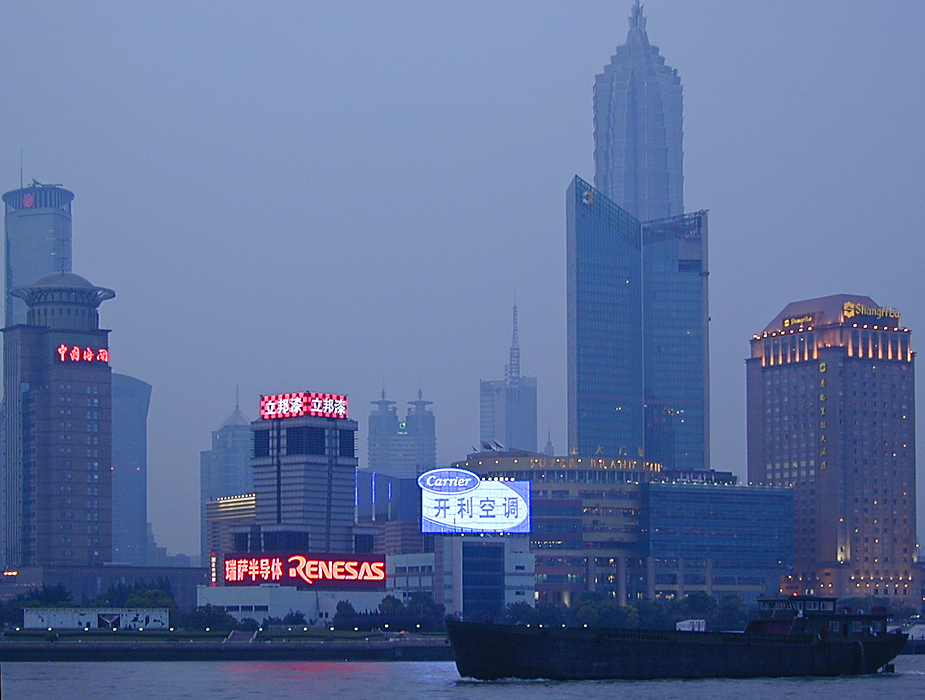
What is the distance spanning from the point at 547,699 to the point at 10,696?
48402 millimetres

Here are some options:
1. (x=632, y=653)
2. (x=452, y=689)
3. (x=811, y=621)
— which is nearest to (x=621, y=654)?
(x=632, y=653)

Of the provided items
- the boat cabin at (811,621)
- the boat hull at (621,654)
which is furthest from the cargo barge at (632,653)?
the boat cabin at (811,621)

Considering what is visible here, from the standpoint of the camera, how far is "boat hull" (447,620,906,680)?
175500 mm

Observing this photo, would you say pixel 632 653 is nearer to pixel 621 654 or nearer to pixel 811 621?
pixel 621 654

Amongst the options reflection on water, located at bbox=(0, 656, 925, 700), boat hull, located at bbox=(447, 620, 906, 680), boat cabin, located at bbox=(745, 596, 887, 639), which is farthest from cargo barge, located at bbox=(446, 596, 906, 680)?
reflection on water, located at bbox=(0, 656, 925, 700)

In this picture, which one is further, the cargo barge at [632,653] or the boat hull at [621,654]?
the cargo barge at [632,653]

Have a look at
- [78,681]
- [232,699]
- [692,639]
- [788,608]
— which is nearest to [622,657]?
[692,639]

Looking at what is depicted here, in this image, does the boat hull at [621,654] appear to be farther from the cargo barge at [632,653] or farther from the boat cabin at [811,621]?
the boat cabin at [811,621]

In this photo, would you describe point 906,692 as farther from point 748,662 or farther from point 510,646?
point 510,646

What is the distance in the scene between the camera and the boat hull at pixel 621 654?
576ft

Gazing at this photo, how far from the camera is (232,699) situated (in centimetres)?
15875

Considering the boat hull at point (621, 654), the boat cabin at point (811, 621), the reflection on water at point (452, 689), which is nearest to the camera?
the reflection on water at point (452, 689)

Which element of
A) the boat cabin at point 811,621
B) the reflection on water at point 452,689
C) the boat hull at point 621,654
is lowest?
the reflection on water at point 452,689

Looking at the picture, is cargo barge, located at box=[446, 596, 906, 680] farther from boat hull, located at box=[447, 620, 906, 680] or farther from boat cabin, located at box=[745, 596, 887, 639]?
boat cabin, located at box=[745, 596, 887, 639]
